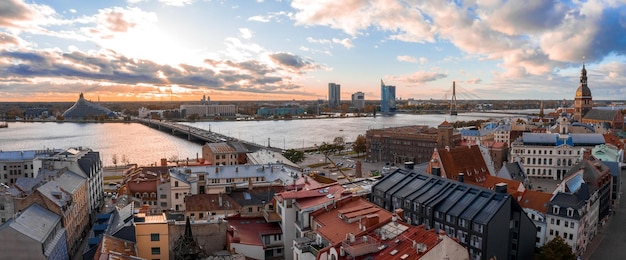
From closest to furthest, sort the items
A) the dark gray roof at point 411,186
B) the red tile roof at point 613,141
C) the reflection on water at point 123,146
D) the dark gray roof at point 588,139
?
the dark gray roof at point 411,186
the dark gray roof at point 588,139
the red tile roof at point 613,141
the reflection on water at point 123,146

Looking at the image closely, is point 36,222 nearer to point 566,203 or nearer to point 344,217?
point 344,217

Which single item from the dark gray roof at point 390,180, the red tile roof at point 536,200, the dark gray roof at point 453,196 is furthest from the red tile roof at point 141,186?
the red tile roof at point 536,200

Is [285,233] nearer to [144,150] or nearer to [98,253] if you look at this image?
[98,253]

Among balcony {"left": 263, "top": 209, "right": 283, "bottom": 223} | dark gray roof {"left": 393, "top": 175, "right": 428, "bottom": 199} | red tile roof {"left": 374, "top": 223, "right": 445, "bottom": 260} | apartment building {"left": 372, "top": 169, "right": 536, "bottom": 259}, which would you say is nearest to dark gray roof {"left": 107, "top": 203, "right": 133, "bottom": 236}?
balcony {"left": 263, "top": 209, "right": 283, "bottom": 223}

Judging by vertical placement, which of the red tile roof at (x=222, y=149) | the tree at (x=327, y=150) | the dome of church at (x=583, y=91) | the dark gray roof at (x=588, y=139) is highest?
the dome of church at (x=583, y=91)

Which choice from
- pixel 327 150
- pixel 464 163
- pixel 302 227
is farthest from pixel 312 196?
pixel 327 150

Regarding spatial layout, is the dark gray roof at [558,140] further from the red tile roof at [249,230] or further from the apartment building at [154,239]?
the apartment building at [154,239]
